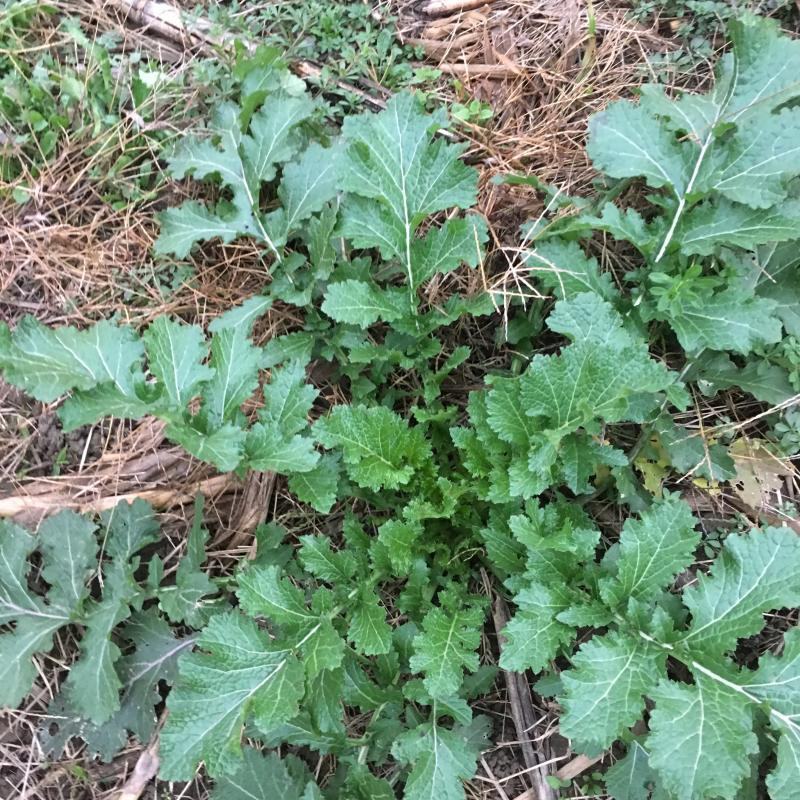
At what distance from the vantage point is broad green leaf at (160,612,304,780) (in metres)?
1.87

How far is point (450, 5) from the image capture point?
286cm

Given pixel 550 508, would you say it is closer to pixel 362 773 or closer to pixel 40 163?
pixel 362 773

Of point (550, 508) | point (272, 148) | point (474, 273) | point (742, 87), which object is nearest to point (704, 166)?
Result: point (742, 87)

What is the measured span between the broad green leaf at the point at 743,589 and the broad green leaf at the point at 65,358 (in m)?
1.69

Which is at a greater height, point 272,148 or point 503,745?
point 272,148

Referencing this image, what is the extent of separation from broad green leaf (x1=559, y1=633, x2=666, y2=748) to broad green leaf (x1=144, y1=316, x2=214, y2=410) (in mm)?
1279

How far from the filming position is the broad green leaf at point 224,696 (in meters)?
1.87

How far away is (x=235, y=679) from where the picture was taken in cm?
197

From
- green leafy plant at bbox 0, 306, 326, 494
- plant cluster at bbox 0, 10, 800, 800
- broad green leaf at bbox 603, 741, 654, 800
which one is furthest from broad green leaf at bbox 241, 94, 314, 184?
broad green leaf at bbox 603, 741, 654, 800

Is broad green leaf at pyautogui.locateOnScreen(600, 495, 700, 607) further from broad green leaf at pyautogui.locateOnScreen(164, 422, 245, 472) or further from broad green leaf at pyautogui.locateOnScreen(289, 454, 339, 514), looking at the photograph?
broad green leaf at pyautogui.locateOnScreen(164, 422, 245, 472)

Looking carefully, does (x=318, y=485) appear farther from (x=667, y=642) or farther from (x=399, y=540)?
(x=667, y=642)

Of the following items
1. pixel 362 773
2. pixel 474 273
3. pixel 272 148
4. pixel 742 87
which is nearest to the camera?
pixel 362 773

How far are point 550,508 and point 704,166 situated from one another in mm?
1176

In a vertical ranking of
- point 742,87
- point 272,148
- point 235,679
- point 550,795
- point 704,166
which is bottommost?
point 550,795
